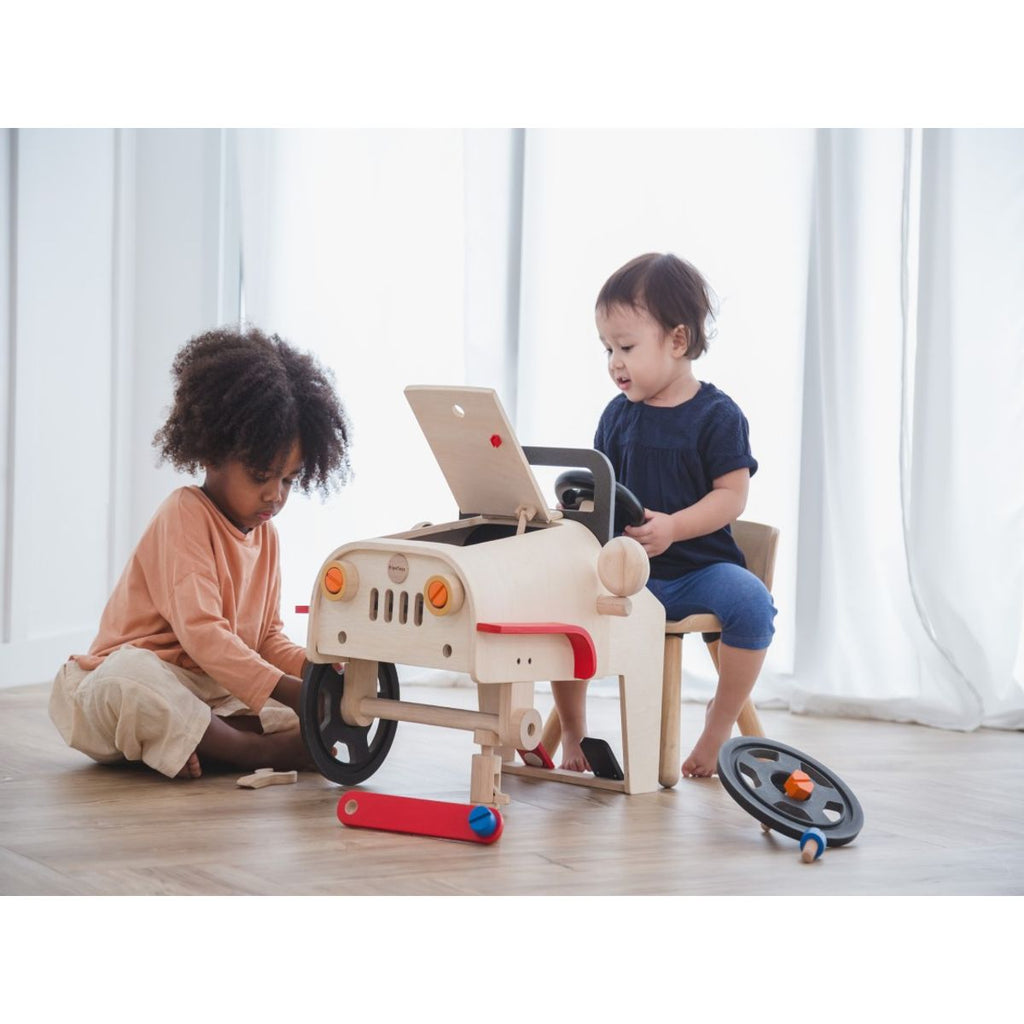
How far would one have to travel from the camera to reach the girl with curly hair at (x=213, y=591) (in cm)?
141

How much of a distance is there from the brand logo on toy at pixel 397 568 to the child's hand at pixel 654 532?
33cm

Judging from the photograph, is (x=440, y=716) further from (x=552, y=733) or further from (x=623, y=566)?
(x=552, y=733)

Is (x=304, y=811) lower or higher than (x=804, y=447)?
lower

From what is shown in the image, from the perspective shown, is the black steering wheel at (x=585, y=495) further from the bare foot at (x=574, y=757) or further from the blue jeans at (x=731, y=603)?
the bare foot at (x=574, y=757)

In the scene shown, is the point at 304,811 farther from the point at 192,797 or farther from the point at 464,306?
the point at 464,306

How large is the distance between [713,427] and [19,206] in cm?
127

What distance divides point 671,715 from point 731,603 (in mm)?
147

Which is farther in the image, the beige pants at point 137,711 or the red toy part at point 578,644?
the beige pants at point 137,711

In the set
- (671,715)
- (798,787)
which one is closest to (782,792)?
(798,787)

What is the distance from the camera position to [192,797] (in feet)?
4.36

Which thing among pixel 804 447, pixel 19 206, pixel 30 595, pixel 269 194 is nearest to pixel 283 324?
pixel 269 194

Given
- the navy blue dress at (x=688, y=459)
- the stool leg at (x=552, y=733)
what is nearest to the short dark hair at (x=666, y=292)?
the navy blue dress at (x=688, y=459)

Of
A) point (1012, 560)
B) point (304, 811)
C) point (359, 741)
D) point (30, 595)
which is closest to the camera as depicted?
point (304, 811)

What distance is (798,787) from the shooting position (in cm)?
125
